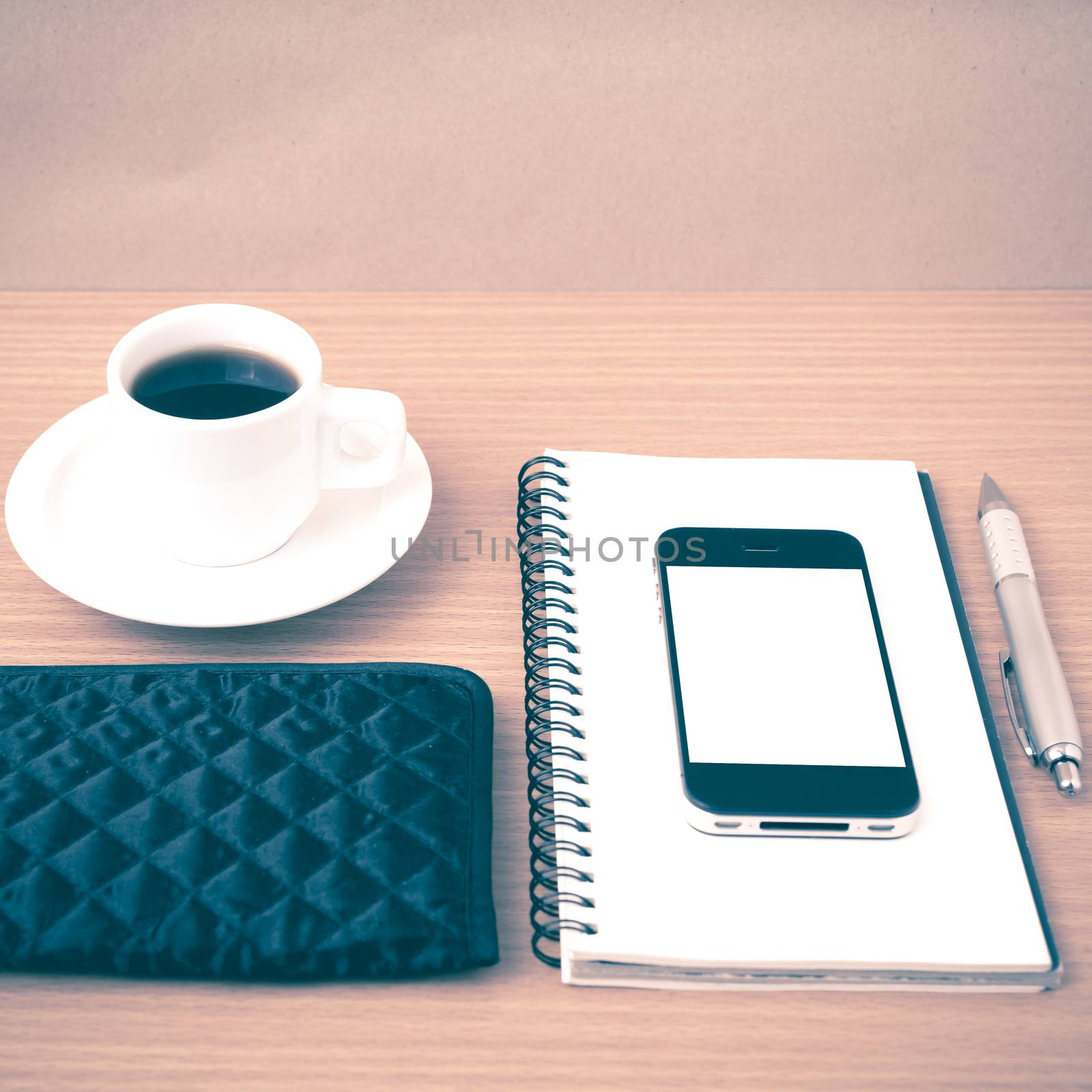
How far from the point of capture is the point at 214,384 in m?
0.56

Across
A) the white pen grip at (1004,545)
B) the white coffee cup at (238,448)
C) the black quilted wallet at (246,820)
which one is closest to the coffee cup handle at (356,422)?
the white coffee cup at (238,448)

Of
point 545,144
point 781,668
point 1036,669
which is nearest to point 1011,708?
point 1036,669

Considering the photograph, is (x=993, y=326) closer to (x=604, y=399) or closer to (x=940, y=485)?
(x=940, y=485)

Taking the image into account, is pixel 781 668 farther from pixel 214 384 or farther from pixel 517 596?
pixel 214 384

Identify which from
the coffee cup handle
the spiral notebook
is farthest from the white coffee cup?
the spiral notebook

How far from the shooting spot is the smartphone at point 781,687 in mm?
472

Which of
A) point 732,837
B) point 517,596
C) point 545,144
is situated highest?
point 545,144

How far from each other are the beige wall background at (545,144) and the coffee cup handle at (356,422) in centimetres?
37

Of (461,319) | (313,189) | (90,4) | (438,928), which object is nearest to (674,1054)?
(438,928)

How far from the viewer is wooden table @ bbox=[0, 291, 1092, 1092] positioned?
43 cm

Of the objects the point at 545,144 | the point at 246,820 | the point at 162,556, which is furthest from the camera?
the point at 545,144

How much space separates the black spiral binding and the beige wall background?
13.0 inches

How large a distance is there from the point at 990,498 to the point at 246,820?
472 millimetres

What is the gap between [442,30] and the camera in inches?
32.0
